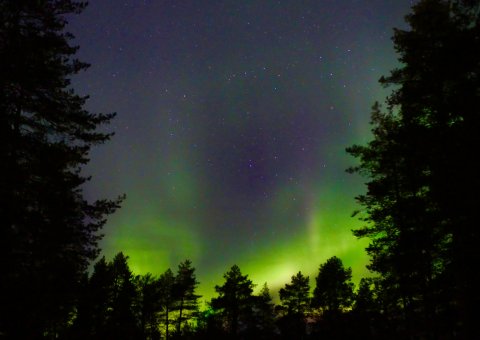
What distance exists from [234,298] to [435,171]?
4833cm

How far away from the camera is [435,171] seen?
1188cm

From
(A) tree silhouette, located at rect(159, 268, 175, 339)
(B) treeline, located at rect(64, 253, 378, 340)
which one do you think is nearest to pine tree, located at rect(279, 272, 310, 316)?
(B) treeline, located at rect(64, 253, 378, 340)

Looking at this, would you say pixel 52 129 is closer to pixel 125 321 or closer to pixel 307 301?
pixel 125 321

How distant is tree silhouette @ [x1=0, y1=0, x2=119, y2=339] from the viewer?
10891mm

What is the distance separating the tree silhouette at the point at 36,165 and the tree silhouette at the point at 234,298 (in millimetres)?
43663

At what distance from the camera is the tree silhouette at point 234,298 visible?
180 feet

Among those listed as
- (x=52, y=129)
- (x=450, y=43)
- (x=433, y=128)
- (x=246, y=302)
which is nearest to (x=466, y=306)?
(x=433, y=128)

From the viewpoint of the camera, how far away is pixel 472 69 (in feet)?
39.0

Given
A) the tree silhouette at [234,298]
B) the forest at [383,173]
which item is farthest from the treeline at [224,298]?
the forest at [383,173]

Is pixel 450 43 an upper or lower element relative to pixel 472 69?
upper

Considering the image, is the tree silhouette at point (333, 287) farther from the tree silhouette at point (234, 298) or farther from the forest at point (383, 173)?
the forest at point (383, 173)

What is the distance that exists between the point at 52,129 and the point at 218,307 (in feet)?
158

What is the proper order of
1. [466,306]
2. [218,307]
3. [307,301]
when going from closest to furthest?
[466,306] → [218,307] → [307,301]

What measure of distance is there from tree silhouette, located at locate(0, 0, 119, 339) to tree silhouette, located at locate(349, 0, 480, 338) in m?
11.9
